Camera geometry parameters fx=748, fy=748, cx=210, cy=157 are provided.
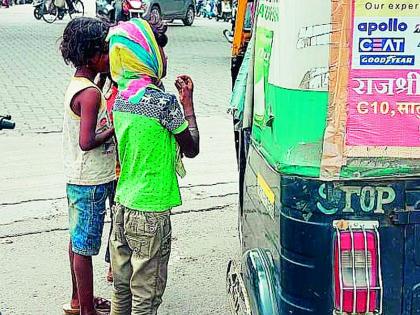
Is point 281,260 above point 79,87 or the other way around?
the other way around

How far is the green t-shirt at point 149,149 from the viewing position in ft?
10.5

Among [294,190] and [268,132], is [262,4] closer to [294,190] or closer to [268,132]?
[268,132]

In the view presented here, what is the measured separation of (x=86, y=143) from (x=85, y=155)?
16cm

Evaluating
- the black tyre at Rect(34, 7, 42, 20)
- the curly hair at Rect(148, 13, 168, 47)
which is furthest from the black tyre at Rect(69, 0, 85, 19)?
the curly hair at Rect(148, 13, 168, 47)

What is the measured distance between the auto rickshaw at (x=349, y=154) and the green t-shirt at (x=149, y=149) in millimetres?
895

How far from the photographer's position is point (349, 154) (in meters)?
2.27

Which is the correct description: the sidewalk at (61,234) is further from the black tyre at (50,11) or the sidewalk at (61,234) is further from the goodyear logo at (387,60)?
the black tyre at (50,11)

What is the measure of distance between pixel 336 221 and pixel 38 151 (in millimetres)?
5707

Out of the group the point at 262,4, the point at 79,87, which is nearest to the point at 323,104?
the point at 262,4

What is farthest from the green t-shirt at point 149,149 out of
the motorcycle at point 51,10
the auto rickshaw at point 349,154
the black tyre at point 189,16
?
the motorcycle at point 51,10

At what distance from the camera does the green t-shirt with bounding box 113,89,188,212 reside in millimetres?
3203

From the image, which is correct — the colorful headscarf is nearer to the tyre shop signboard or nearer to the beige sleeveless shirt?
the beige sleeveless shirt

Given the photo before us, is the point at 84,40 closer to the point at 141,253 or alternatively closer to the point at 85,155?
the point at 85,155

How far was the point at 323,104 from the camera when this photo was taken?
7.38ft
